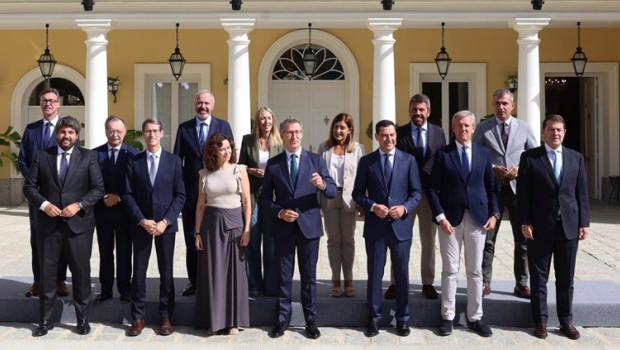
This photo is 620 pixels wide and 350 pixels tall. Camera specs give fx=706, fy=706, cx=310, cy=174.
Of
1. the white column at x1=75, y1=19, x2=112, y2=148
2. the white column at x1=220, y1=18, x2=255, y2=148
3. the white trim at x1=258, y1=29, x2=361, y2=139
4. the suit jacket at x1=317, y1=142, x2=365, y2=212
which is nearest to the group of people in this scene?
the suit jacket at x1=317, y1=142, x2=365, y2=212

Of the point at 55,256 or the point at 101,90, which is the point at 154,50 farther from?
the point at 55,256

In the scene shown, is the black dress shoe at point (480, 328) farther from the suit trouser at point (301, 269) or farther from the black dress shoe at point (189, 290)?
the black dress shoe at point (189, 290)

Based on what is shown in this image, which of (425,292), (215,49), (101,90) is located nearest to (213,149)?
(425,292)

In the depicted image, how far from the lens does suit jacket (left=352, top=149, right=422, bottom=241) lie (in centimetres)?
568

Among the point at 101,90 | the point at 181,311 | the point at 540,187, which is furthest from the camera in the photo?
the point at 101,90

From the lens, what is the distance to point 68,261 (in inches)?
230

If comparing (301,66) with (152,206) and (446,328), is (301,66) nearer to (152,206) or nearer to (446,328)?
(152,206)

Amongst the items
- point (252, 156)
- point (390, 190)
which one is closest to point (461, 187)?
point (390, 190)

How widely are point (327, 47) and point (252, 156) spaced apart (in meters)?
10.1

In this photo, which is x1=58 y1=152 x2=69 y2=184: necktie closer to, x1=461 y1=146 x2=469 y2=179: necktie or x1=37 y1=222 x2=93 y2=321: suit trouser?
x1=37 y1=222 x2=93 y2=321: suit trouser

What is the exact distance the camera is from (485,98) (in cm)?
1571

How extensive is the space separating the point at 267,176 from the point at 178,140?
100 centimetres

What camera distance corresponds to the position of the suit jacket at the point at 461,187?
18.6 ft

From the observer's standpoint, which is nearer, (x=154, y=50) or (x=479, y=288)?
(x=479, y=288)
